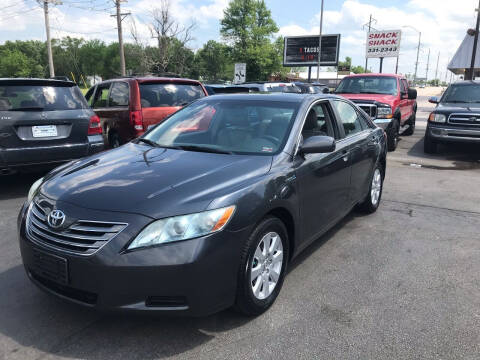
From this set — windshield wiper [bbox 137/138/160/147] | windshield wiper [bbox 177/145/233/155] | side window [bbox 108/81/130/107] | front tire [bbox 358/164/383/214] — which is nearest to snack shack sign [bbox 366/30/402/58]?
side window [bbox 108/81/130/107]

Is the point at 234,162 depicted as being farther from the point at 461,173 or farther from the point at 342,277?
the point at 461,173

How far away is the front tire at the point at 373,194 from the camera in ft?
17.6

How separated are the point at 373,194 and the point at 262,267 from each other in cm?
306

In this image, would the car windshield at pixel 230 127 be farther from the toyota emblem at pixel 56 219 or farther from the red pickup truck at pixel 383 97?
the red pickup truck at pixel 383 97

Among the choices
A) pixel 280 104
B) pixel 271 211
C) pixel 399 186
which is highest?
pixel 280 104

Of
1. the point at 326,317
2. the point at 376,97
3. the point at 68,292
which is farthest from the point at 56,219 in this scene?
the point at 376,97

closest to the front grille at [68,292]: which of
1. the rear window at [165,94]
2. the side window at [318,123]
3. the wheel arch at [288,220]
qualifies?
the wheel arch at [288,220]

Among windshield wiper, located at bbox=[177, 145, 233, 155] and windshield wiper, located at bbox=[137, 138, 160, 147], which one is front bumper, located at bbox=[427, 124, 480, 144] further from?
windshield wiper, located at bbox=[137, 138, 160, 147]

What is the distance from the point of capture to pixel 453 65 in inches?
1046

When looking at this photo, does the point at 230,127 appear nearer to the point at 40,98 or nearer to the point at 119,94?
the point at 40,98

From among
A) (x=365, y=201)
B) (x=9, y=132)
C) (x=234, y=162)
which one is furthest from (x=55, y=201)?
(x=365, y=201)

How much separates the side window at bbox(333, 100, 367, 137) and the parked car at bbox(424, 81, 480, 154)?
18.8 ft

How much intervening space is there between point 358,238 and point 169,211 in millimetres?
2838

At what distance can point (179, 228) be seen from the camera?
250 centimetres
